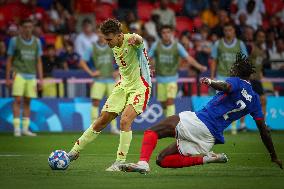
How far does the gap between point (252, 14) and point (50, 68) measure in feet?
22.1

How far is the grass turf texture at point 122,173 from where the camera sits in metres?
10.1

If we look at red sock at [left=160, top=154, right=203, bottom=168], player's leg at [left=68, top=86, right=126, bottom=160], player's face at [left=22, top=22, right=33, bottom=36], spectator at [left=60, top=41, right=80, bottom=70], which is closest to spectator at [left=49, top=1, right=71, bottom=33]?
spectator at [left=60, top=41, right=80, bottom=70]

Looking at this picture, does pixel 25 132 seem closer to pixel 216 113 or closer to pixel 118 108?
pixel 118 108

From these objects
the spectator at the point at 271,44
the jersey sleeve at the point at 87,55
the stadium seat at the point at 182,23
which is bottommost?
the jersey sleeve at the point at 87,55

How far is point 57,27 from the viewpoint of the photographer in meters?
24.6

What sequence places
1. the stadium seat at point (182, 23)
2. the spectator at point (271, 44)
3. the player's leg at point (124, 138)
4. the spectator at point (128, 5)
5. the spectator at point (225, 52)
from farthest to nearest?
1. the stadium seat at point (182, 23)
2. the spectator at point (128, 5)
3. the spectator at point (271, 44)
4. the spectator at point (225, 52)
5. the player's leg at point (124, 138)

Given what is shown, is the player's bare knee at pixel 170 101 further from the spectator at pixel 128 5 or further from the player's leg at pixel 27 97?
the spectator at pixel 128 5

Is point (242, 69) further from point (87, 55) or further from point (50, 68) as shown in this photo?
point (50, 68)

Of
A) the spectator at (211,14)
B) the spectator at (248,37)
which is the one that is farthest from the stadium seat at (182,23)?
the spectator at (248,37)

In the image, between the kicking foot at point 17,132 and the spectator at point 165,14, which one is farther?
the spectator at point 165,14

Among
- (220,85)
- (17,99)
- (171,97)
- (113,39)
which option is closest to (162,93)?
(171,97)

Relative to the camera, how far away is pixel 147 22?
24.9m

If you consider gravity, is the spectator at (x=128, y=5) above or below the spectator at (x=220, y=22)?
above

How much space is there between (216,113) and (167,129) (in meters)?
0.69
